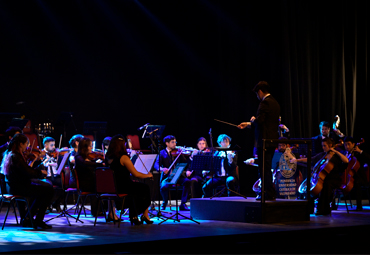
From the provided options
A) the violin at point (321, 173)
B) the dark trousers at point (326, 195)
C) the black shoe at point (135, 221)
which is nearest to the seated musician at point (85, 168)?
the black shoe at point (135, 221)

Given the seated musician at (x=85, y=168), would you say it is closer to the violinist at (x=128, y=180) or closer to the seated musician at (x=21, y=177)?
the violinist at (x=128, y=180)

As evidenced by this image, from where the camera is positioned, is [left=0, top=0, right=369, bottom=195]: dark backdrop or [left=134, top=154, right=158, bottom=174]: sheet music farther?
[left=0, top=0, right=369, bottom=195]: dark backdrop

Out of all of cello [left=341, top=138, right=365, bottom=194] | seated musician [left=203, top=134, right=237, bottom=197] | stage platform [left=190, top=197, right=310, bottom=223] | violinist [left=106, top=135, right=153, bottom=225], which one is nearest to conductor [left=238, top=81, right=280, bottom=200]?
stage platform [left=190, top=197, right=310, bottom=223]

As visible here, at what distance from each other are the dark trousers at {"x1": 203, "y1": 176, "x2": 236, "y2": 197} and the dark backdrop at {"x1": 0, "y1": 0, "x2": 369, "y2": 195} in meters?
2.07

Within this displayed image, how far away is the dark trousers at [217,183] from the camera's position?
864 cm

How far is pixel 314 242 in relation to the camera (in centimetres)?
536

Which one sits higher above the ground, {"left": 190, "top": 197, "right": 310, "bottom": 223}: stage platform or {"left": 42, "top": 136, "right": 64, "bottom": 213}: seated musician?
{"left": 42, "top": 136, "right": 64, "bottom": 213}: seated musician

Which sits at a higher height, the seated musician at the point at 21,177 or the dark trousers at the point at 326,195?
the seated musician at the point at 21,177

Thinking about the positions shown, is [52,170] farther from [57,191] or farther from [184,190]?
[184,190]

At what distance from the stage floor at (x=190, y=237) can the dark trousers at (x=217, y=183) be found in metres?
2.12

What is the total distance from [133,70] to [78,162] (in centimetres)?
497

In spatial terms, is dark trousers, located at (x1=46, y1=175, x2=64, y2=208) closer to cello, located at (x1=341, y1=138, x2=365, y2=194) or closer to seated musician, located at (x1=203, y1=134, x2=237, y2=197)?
seated musician, located at (x1=203, y1=134, x2=237, y2=197)

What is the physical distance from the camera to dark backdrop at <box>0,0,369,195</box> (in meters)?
10.4

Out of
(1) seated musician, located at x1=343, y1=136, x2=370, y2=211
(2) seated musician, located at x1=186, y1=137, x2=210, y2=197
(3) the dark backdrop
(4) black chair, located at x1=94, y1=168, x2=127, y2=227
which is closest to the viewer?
(4) black chair, located at x1=94, y1=168, x2=127, y2=227
